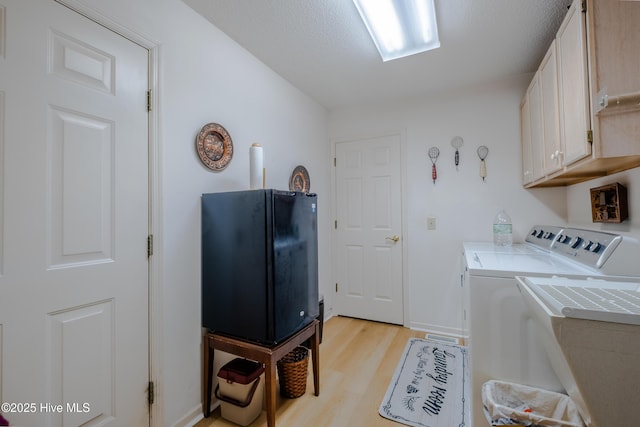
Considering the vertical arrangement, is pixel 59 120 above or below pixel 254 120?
below

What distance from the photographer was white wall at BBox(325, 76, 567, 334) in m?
2.49

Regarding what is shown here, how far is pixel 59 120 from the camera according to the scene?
113 centimetres

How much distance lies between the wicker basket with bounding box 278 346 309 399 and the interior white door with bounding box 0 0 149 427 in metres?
0.76

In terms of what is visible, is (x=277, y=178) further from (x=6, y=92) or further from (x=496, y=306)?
(x=496, y=306)

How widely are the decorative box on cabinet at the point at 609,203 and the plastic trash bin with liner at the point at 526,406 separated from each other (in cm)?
104

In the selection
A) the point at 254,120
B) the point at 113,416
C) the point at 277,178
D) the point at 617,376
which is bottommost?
the point at 113,416

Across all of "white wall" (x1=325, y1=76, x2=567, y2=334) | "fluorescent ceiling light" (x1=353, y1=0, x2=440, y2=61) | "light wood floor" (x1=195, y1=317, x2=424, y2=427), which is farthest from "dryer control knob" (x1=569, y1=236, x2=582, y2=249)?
"fluorescent ceiling light" (x1=353, y1=0, x2=440, y2=61)

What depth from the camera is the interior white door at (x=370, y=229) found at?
2945 mm

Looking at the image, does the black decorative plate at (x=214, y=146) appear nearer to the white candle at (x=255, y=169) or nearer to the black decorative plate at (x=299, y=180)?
the white candle at (x=255, y=169)

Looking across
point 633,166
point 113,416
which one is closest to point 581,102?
point 633,166

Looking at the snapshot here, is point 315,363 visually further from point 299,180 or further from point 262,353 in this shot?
point 299,180

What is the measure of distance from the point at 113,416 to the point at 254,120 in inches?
74.2

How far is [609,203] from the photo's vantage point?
5.40 feet

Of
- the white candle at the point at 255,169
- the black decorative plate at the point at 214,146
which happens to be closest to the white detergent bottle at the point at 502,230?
the white candle at the point at 255,169
